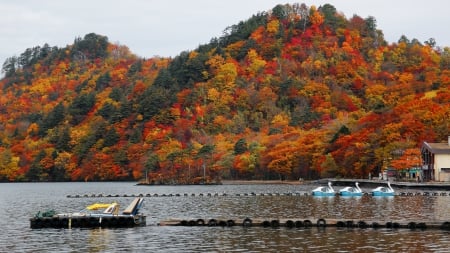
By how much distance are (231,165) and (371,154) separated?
153ft

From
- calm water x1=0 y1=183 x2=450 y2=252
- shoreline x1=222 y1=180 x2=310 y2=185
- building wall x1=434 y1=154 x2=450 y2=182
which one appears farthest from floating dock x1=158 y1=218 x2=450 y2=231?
shoreline x1=222 y1=180 x2=310 y2=185

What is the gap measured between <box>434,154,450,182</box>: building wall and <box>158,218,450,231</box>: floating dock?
67.1 meters

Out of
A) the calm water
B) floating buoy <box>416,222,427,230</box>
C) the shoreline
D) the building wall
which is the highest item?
the building wall

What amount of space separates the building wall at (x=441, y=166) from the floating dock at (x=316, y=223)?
220 ft

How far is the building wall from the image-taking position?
118125 millimetres

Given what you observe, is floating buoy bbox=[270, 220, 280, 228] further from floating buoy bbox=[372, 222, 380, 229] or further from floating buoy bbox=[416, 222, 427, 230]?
floating buoy bbox=[416, 222, 427, 230]

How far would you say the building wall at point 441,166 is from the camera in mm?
118125

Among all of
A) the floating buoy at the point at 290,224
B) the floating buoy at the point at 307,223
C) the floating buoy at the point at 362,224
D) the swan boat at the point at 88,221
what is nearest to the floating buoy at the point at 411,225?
the floating buoy at the point at 362,224

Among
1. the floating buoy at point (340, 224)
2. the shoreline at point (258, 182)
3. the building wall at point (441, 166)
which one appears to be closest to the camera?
the floating buoy at point (340, 224)

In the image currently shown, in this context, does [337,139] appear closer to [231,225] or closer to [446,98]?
[446,98]

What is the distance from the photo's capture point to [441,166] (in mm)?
119125

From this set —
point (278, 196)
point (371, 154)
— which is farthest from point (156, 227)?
point (371, 154)

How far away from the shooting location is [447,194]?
97.2m

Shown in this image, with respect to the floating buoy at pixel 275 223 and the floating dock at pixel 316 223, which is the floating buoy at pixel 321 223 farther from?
the floating buoy at pixel 275 223
